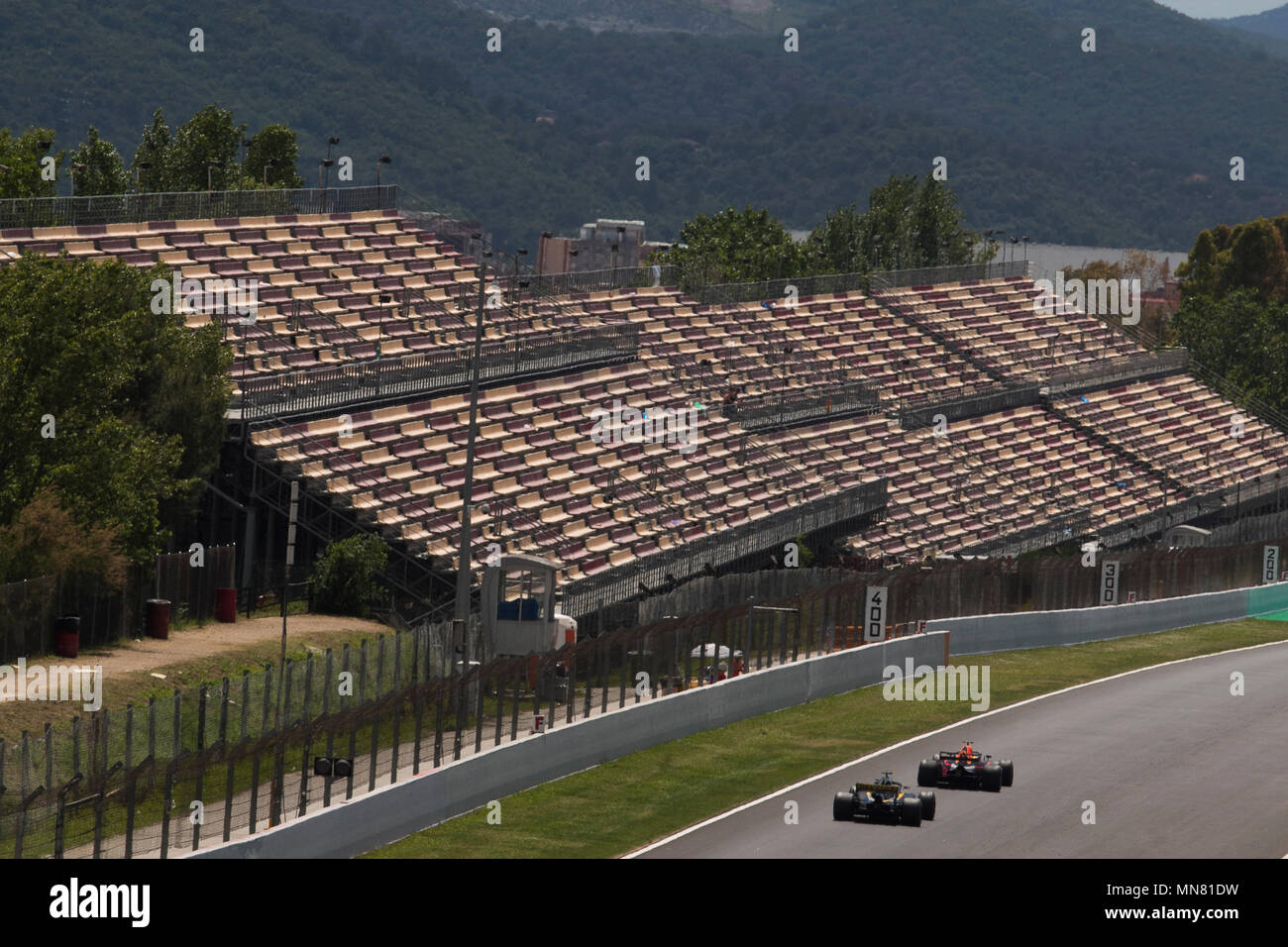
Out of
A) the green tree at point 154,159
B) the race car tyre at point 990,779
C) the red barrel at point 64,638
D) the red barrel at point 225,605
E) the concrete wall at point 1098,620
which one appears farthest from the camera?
the green tree at point 154,159

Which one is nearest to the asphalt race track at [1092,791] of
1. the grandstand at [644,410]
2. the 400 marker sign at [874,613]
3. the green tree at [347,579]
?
the 400 marker sign at [874,613]

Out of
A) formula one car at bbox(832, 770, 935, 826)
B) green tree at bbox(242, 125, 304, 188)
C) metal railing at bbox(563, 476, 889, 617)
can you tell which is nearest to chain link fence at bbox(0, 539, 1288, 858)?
metal railing at bbox(563, 476, 889, 617)

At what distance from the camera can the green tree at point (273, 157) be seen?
75.3 m

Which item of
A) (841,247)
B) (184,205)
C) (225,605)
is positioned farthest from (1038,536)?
(841,247)

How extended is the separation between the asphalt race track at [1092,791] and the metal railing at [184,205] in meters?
22.1

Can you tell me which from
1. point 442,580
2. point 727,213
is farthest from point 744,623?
point 727,213

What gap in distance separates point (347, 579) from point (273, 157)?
37.6 metres

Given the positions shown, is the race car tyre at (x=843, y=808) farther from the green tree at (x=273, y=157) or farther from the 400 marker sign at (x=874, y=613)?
the green tree at (x=273, y=157)

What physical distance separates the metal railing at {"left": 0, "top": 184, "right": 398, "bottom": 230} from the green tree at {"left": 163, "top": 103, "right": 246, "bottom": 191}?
459 inches

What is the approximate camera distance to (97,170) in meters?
73.5

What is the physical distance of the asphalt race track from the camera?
90.6ft

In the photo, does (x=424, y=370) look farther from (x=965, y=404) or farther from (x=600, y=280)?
(x=965, y=404)
